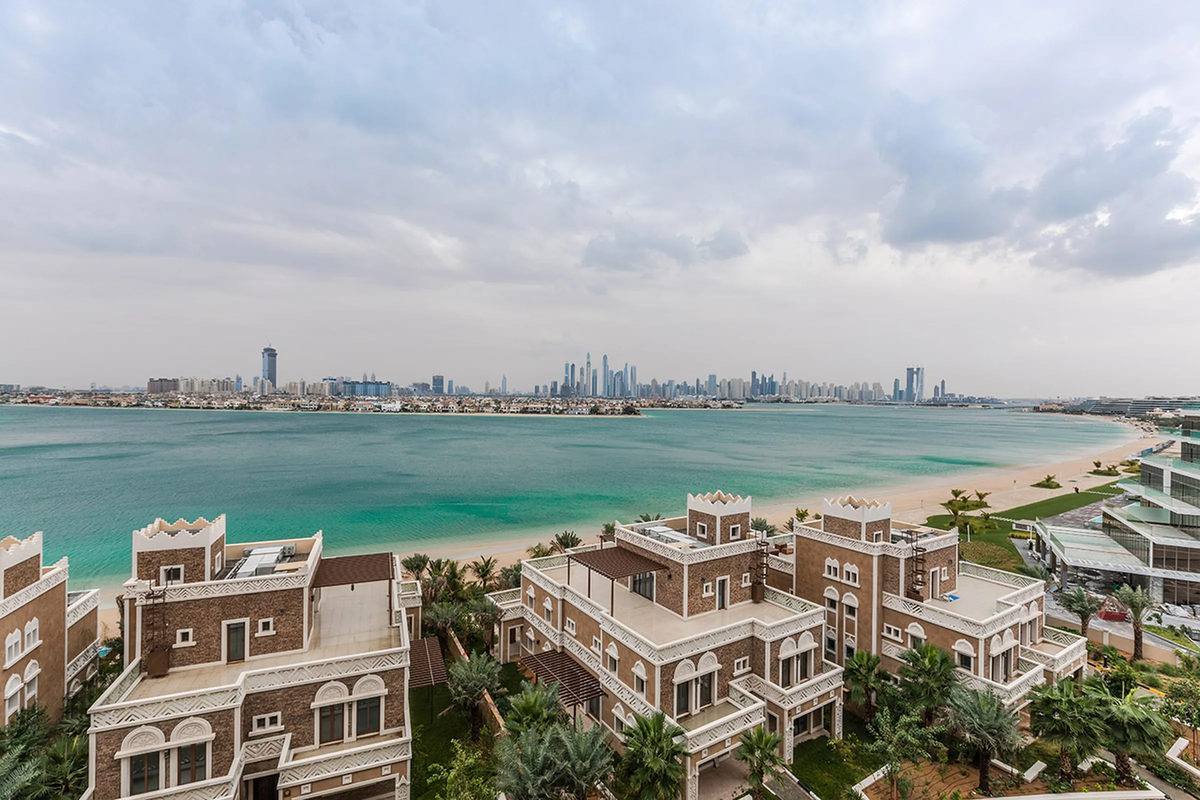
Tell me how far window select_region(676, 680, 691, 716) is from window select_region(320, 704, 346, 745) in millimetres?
11682

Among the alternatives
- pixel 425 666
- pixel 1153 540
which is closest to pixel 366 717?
pixel 425 666

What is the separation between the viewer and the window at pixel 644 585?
25156mm

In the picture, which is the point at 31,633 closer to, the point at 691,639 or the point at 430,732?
the point at 430,732

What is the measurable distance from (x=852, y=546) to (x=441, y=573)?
23931 mm

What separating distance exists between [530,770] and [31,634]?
18253 millimetres

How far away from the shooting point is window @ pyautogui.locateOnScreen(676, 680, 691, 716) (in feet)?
64.6

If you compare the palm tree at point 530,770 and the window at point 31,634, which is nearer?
the palm tree at point 530,770

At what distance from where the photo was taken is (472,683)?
21.2 m

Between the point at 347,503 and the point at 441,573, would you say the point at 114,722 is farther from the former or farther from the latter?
the point at 347,503

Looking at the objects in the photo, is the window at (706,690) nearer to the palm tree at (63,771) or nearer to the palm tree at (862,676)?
the palm tree at (862,676)

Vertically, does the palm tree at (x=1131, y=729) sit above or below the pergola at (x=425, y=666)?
above

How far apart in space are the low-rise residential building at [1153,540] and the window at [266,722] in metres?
47.9

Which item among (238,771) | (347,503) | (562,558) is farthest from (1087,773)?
(347,503)

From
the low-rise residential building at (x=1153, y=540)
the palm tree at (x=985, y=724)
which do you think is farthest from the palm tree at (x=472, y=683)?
the low-rise residential building at (x=1153, y=540)
